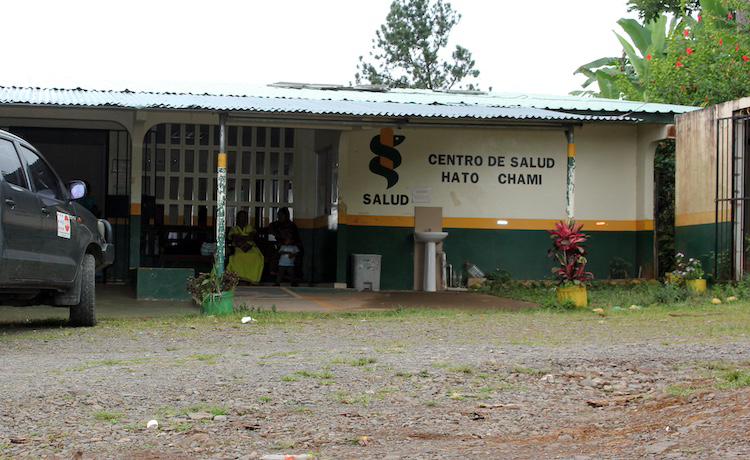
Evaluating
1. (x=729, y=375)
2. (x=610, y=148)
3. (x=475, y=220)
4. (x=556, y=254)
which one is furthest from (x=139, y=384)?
(x=610, y=148)

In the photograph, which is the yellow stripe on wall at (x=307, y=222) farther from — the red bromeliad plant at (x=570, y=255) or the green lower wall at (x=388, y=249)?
the red bromeliad plant at (x=570, y=255)

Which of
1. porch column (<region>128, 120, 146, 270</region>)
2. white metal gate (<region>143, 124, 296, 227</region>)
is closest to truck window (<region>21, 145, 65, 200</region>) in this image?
porch column (<region>128, 120, 146, 270</region>)

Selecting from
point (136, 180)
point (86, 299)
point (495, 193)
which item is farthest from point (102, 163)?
point (86, 299)

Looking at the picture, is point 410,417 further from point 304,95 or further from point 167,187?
point 167,187

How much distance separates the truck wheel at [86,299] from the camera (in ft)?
36.5

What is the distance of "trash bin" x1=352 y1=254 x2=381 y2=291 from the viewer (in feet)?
57.8

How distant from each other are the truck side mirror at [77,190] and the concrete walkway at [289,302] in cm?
215

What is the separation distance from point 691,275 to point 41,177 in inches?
373

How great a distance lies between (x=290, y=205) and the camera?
19.7 metres

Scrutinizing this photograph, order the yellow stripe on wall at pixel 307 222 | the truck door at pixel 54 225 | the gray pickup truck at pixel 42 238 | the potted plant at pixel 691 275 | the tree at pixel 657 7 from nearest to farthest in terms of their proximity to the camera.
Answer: the gray pickup truck at pixel 42 238 → the truck door at pixel 54 225 → the potted plant at pixel 691 275 → the yellow stripe on wall at pixel 307 222 → the tree at pixel 657 7

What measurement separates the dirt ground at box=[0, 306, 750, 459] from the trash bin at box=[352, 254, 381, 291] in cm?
674

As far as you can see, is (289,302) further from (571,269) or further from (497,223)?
(497,223)

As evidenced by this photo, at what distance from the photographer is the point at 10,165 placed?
997cm

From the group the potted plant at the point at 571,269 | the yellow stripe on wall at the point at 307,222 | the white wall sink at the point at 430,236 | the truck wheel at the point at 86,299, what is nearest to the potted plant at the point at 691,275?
the potted plant at the point at 571,269
